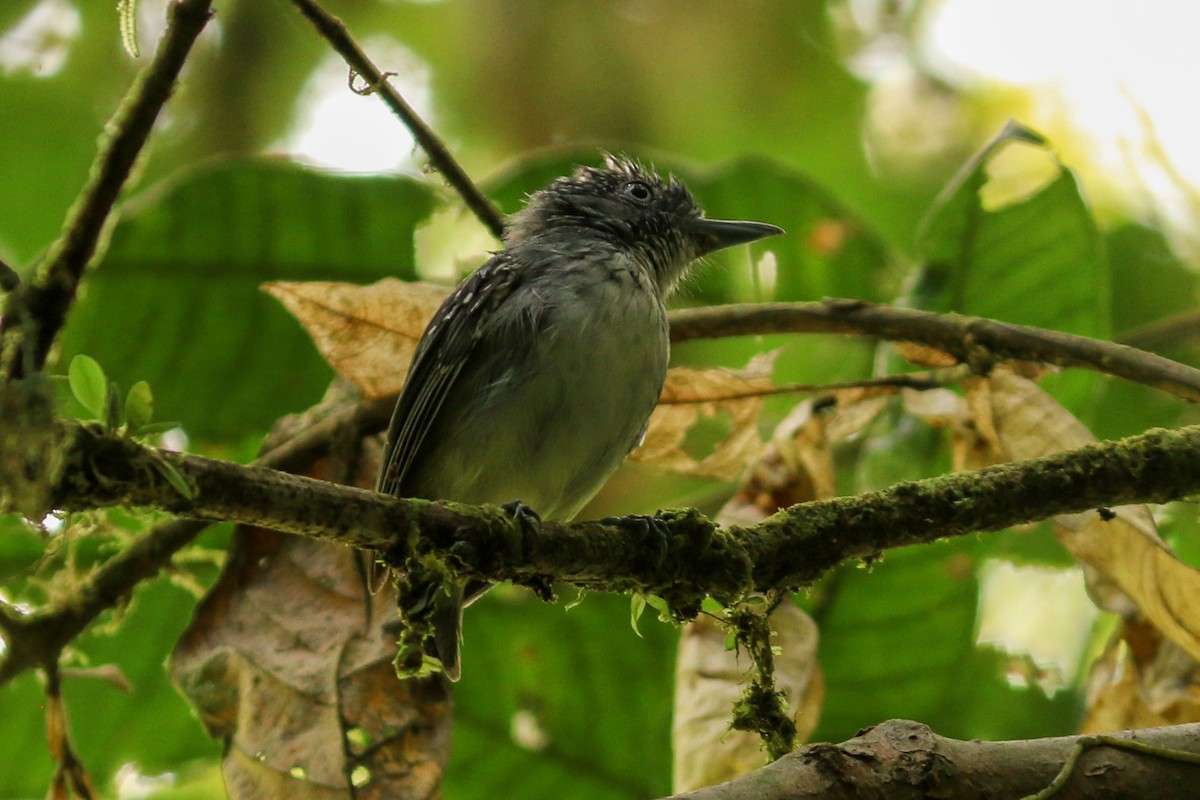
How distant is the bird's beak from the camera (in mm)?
3984

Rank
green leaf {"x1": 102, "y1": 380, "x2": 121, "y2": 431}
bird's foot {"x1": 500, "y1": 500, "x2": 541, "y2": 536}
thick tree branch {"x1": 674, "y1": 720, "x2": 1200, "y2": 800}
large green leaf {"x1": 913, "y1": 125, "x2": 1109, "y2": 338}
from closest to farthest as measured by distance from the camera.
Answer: green leaf {"x1": 102, "y1": 380, "x2": 121, "y2": 431} < thick tree branch {"x1": 674, "y1": 720, "x2": 1200, "y2": 800} < bird's foot {"x1": 500, "y1": 500, "x2": 541, "y2": 536} < large green leaf {"x1": 913, "y1": 125, "x2": 1109, "y2": 338}

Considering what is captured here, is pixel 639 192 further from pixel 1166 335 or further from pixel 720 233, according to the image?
pixel 1166 335

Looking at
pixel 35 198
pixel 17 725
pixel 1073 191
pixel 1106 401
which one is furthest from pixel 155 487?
pixel 35 198

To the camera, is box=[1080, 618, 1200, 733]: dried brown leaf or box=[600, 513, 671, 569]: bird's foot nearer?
box=[600, 513, 671, 569]: bird's foot

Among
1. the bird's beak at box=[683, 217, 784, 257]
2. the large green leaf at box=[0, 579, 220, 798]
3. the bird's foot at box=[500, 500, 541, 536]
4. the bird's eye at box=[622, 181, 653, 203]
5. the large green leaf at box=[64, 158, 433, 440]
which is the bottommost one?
the large green leaf at box=[0, 579, 220, 798]

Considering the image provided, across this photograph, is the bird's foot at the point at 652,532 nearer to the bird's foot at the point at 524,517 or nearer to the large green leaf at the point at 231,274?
the bird's foot at the point at 524,517

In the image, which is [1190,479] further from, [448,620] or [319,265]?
[319,265]

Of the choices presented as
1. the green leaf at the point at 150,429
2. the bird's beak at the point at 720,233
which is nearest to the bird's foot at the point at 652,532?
the green leaf at the point at 150,429

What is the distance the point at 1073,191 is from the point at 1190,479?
161cm

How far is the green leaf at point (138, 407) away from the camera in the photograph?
1.87 meters

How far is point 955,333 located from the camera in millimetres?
3115

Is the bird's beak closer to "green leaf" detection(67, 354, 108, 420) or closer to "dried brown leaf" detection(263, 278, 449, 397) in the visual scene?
"dried brown leaf" detection(263, 278, 449, 397)

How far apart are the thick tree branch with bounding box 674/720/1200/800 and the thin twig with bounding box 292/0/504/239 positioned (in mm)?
1872

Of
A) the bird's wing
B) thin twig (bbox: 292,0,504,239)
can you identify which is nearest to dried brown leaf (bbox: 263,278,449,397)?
the bird's wing
